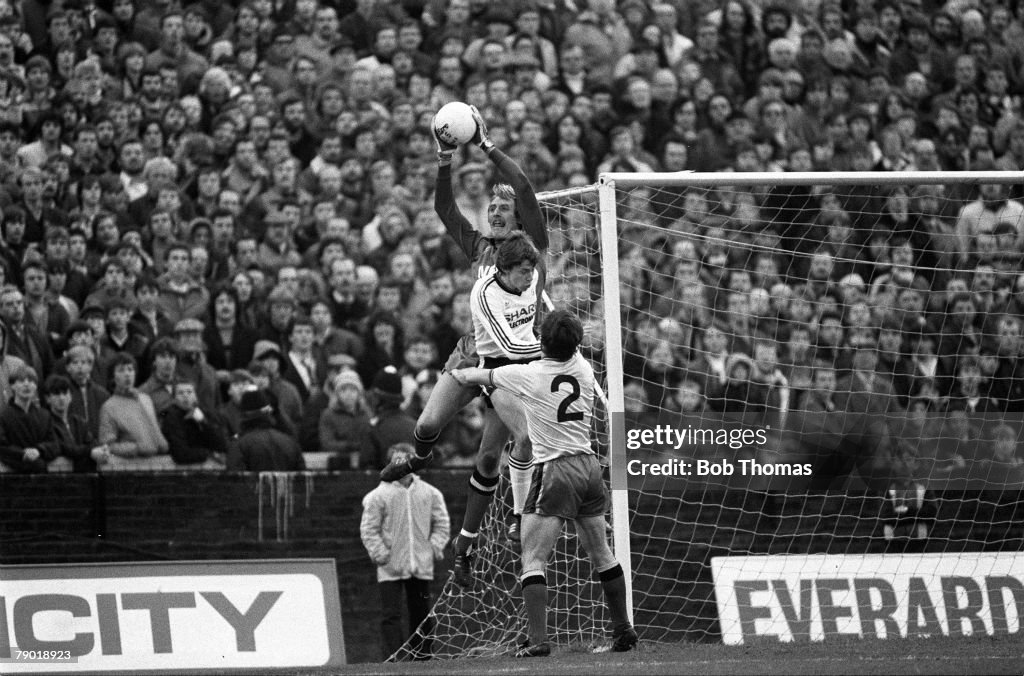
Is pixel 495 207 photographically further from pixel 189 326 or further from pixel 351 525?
pixel 189 326

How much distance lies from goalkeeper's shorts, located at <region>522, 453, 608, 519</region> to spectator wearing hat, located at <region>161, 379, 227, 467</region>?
453cm

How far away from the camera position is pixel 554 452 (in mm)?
9328

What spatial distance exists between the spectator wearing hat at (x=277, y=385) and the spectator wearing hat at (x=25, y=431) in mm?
1928

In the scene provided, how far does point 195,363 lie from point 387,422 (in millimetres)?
1920

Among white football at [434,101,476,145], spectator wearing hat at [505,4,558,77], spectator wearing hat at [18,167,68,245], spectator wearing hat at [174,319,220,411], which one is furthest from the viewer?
spectator wearing hat at [505,4,558,77]

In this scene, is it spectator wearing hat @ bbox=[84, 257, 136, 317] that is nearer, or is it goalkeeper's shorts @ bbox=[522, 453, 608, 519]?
goalkeeper's shorts @ bbox=[522, 453, 608, 519]

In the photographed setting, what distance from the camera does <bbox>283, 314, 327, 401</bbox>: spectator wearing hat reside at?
1381 cm

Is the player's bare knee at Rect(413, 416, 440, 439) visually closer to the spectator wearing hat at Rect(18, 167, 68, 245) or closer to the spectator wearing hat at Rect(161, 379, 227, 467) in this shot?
the spectator wearing hat at Rect(161, 379, 227, 467)

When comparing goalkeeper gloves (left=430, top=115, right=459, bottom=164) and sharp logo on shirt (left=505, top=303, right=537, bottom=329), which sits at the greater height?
goalkeeper gloves (left=430, top=115, right=459, bottom=164)

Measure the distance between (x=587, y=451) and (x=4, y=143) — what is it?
795 centimetres

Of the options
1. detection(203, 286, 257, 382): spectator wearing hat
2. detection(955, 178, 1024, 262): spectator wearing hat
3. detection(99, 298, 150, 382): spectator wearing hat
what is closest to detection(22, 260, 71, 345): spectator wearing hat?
detection(99, 298, 150, 382): spectator wearing hat

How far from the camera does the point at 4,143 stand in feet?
47.9

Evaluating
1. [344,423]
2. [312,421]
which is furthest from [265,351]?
[344,423]

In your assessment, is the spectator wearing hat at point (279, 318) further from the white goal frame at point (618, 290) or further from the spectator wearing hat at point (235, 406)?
the white goal frame at point (618, 290)
